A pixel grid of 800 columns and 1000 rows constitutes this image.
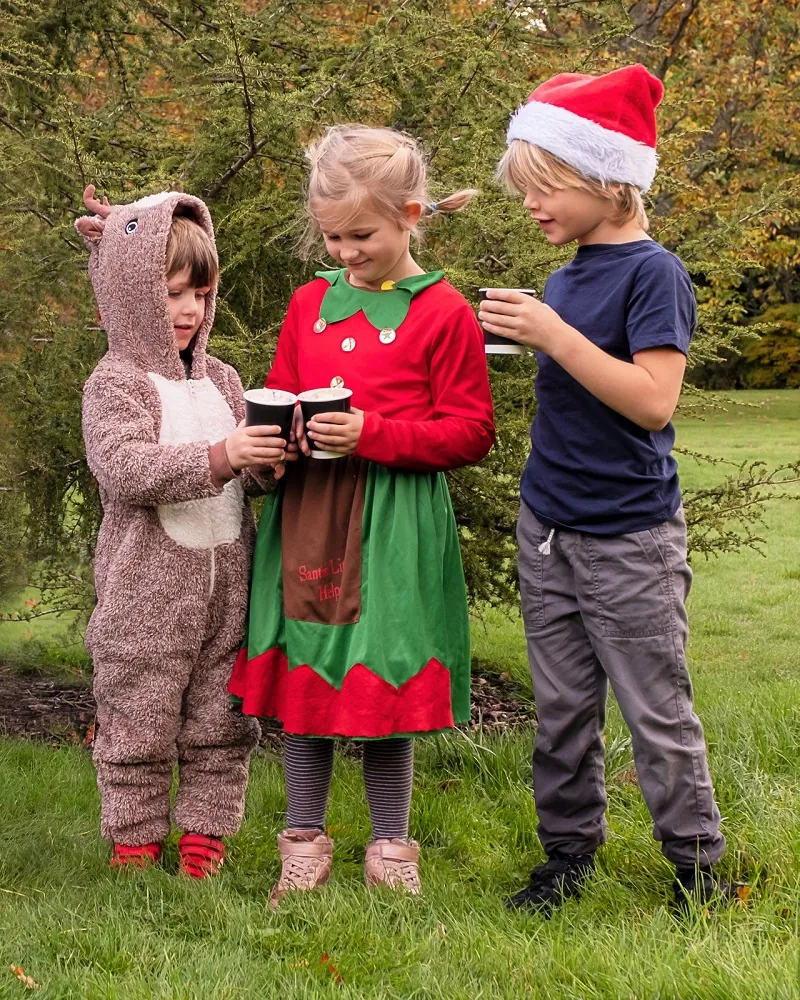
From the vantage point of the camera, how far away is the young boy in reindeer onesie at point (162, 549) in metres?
3.11

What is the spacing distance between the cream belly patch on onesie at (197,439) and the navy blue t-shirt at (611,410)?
0.85 metres

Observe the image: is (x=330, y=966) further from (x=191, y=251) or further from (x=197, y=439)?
(x=191, y=251)

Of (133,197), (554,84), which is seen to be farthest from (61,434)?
(554,84)

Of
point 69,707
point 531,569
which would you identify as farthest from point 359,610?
point 69,707

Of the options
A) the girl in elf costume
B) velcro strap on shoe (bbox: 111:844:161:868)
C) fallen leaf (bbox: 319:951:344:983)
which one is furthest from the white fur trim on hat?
velcro strap on shoe (bbox: 111:844:161:868)

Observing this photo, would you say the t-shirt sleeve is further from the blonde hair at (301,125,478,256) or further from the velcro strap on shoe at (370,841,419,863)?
the velcro strap on shoe at (370,841,419,863)

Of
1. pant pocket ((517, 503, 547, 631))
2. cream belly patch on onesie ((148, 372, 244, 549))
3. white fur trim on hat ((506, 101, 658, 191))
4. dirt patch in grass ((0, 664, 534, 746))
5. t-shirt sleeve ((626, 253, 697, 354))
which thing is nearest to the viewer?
t-shirt sleeve ((626, 253, 697, 354))

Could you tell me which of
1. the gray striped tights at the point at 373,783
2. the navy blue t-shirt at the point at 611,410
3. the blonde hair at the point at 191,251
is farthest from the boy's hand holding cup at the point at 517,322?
the gray striped tights at the point at 373,783

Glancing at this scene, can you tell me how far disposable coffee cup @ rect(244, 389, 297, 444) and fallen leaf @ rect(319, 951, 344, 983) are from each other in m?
1.17

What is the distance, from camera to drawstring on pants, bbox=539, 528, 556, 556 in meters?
2.99

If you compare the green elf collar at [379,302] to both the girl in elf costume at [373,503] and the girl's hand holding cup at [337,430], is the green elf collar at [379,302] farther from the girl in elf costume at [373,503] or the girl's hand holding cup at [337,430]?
the girl's hand holding cup at [337,430]

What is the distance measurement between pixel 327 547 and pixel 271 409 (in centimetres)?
41

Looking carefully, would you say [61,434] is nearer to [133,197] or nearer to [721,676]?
[133,197]

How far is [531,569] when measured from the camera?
3059 millimetres
